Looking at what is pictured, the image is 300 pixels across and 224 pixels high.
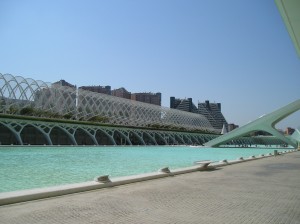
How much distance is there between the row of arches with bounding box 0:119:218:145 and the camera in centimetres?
4362

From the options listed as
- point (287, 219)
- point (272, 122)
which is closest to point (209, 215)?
point (287, 219)

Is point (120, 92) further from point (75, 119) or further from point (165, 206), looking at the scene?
point (165, 206)

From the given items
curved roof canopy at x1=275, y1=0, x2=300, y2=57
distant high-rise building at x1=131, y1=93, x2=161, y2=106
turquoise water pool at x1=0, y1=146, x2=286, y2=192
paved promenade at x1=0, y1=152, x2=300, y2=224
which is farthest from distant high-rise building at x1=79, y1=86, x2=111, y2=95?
curved roof canopy at x1=275, y1=0, x2=300, y2=57

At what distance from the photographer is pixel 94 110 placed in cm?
6450

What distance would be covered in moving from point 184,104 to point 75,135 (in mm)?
96256

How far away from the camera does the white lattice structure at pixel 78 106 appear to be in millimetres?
46719

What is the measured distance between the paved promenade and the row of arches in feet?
118

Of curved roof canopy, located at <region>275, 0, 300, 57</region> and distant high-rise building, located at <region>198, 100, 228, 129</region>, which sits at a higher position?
distant high-rise building, located at <region>198, 100, 228, 129</region>

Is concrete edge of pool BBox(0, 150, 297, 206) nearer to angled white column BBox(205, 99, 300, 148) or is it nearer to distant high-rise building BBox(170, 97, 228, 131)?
angled white column BBox(205, 99, 300, 148)

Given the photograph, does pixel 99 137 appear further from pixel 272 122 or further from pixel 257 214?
pixel 257 214

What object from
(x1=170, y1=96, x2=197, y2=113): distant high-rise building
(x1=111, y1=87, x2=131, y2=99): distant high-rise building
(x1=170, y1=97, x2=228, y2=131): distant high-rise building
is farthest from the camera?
(x1=170, y1=97, x2=228, y2=131): distant high-rise building

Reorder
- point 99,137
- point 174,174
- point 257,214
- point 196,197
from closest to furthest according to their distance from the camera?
1. point 257,214
2. point 196,197
3. point 174,174
4. point 99,137

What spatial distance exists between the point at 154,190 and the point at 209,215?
8.22ft

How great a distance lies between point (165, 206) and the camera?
5527mm
